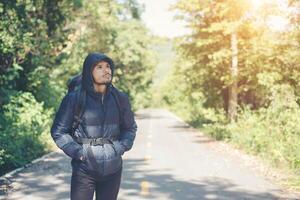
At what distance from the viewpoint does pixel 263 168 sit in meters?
14.2

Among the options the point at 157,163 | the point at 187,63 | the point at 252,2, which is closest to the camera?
the point at 157,163

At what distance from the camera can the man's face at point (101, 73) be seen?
15.5ft

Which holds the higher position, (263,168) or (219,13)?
(219,13)

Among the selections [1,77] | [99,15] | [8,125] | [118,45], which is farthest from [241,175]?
[118,45]

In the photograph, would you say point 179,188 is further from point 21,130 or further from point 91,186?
point 21,130

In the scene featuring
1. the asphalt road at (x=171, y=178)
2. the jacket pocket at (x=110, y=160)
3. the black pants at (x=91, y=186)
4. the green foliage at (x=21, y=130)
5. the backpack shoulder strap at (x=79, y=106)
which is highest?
the backpack shoulder strap at (x=79, y=106)

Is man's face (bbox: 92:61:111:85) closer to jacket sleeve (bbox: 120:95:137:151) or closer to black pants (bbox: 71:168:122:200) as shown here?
jacket sleeve (bbox: 120:95:137:151)

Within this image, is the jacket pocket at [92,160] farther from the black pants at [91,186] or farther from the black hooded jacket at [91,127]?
the black pants at [91,186]

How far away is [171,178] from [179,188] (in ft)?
4.35

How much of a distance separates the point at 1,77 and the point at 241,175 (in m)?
9.71

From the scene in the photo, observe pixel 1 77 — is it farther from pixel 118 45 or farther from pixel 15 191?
pixel 118 45

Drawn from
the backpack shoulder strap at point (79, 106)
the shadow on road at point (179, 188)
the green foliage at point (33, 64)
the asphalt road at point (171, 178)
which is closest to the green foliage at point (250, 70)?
the asphalt road at point (171, 178)

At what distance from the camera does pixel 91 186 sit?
15.7 ft

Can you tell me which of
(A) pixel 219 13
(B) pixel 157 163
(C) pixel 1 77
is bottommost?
(B) pixel 157 163
